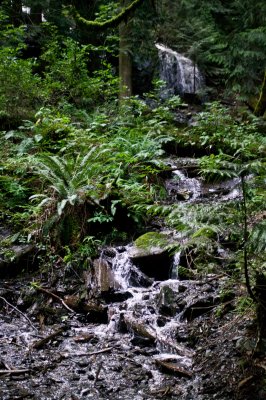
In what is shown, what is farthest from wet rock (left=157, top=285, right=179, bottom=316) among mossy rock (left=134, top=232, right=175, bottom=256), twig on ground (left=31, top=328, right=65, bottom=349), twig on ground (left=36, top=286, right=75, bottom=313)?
twig on ground (left=31, top=328, right=65, bottom=349)

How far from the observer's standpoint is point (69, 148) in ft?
27.9

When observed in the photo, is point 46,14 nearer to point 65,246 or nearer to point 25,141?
point 25,141

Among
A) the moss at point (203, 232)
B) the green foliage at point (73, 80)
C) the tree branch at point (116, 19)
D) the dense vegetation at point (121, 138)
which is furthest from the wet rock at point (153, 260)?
the green foliage at point (73, 80)

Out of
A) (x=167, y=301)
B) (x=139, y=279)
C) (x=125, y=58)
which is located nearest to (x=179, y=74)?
(x=125, y=58)

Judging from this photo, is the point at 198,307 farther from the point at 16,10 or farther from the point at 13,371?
the point at 16,10

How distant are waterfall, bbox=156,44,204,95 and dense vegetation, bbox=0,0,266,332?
0.54m

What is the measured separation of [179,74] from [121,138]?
9748mm

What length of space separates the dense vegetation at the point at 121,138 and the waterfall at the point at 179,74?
0.54 metres

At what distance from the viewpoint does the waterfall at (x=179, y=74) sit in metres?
17.1

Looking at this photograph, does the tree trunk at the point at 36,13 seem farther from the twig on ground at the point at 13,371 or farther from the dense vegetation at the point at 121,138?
the twig on ground at the point at 13,371

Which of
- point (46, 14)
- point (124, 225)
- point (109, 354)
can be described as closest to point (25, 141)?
point (124, 225)

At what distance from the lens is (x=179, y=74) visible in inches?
677

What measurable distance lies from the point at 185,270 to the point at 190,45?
47.8 ft

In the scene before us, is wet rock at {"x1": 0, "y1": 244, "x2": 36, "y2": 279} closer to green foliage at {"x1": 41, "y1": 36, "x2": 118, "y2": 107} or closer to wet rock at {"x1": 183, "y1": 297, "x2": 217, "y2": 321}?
wet rock at {"x1": 183, "y1": 297, "x2": 217, "y2": 321}
